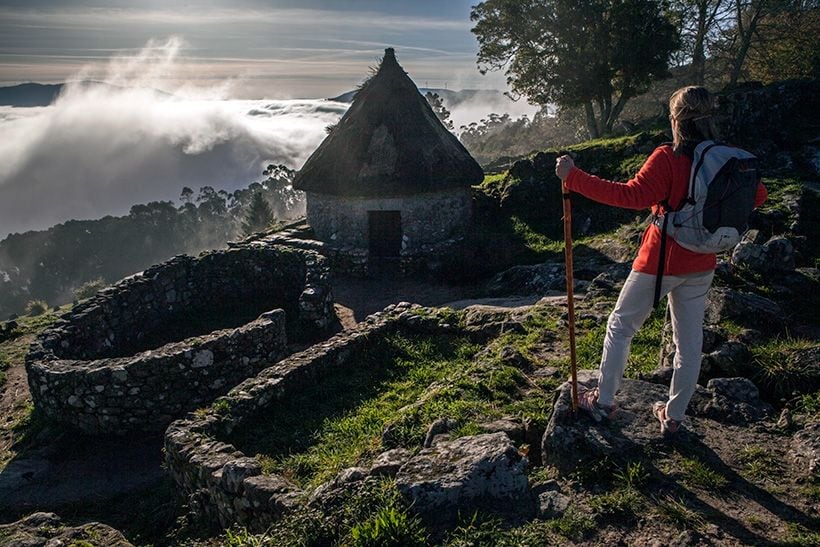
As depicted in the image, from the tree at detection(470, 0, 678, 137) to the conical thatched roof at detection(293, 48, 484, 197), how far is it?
444 inches

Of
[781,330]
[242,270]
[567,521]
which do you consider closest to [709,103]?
[567,521]

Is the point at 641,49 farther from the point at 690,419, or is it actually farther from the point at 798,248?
the point at 690,419

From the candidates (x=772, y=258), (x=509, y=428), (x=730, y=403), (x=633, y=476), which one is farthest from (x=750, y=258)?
(x=633, y=476)

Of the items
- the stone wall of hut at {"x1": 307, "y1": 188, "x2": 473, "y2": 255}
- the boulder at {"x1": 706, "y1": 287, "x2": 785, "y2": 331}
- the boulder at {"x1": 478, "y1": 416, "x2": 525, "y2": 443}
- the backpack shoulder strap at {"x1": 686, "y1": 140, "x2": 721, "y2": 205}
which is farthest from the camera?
the stone wall of hut at {"x1": 307, "y1": 188, "x2": 473, "y2": 255}

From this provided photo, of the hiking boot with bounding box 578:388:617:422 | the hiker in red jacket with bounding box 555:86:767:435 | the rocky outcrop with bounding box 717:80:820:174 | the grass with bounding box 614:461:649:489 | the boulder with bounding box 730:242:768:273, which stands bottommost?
the grass with bounding box 614:461:649:489

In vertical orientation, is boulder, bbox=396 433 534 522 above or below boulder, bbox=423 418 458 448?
above

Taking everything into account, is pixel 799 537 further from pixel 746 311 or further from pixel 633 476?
pixel 746 311

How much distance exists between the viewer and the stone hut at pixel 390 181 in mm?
18125

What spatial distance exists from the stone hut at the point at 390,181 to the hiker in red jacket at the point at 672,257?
43.8ft

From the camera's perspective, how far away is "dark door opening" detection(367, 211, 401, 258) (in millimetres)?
18578

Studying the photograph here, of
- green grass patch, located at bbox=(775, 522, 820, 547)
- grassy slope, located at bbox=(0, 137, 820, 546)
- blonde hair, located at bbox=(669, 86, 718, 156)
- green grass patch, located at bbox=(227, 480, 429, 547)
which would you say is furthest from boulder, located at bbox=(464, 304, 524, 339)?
green grass patch, located at bbox=(775, 522, 820, 547)

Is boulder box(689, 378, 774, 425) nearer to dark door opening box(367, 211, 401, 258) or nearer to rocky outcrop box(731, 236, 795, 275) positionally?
rocky outcrop box(731, 236, 795, 275)

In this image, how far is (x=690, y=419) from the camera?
5031 millimetres

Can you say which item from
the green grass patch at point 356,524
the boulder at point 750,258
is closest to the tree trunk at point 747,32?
the boulder at point 750,258
